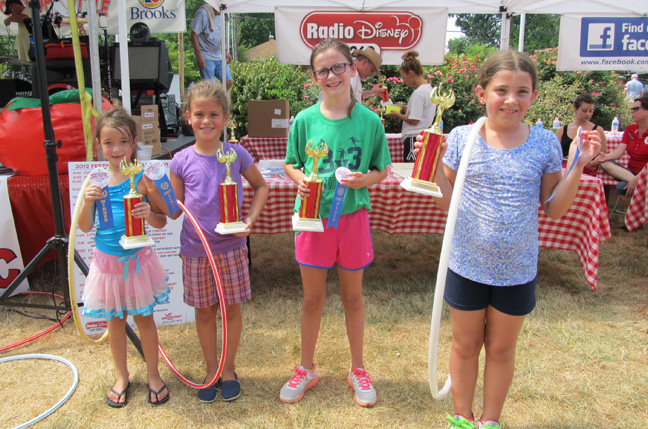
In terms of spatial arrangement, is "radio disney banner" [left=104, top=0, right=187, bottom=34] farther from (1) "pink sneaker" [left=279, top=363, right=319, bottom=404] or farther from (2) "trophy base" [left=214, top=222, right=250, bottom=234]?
(1) "pink sneaker" [left=279, top=363, right=319, bottom=404]

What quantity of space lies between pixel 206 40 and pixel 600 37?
18.8ft

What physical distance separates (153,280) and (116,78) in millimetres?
4961

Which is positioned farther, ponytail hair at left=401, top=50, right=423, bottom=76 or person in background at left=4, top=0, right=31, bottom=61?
person in background at left=4, top=0, right=31, bottom=61

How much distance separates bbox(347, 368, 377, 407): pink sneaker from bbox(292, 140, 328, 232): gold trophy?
101 centimetres

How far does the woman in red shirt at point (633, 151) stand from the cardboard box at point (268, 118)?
4.16 meters

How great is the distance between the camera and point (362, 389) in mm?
2463

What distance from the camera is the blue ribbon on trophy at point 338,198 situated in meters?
1.88

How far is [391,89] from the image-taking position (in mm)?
11391

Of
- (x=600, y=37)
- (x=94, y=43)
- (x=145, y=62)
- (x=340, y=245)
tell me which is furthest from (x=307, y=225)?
(x=600, y=37)

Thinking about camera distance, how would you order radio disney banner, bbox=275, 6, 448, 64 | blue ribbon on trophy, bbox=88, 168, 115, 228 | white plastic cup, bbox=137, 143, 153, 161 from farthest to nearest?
radio disney banner, bbox=275, 6, 448, 64, white plastic cup, bbox=137, 143, 153, 161, blue ribbon on trophy, bbox=88, 168, 115, 228

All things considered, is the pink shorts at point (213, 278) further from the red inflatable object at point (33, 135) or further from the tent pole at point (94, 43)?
the red inflatable object at point (33, 135)

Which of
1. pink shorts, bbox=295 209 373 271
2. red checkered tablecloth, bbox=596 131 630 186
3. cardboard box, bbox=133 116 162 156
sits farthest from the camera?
red checkered tablecloth, bbox=596 131 630 186

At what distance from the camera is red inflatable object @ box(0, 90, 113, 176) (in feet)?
11.5

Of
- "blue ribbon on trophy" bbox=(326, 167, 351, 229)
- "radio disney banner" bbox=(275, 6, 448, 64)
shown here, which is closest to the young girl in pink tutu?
"blue ribbon on trophy" bbox=(326, 167, 351, 229)
